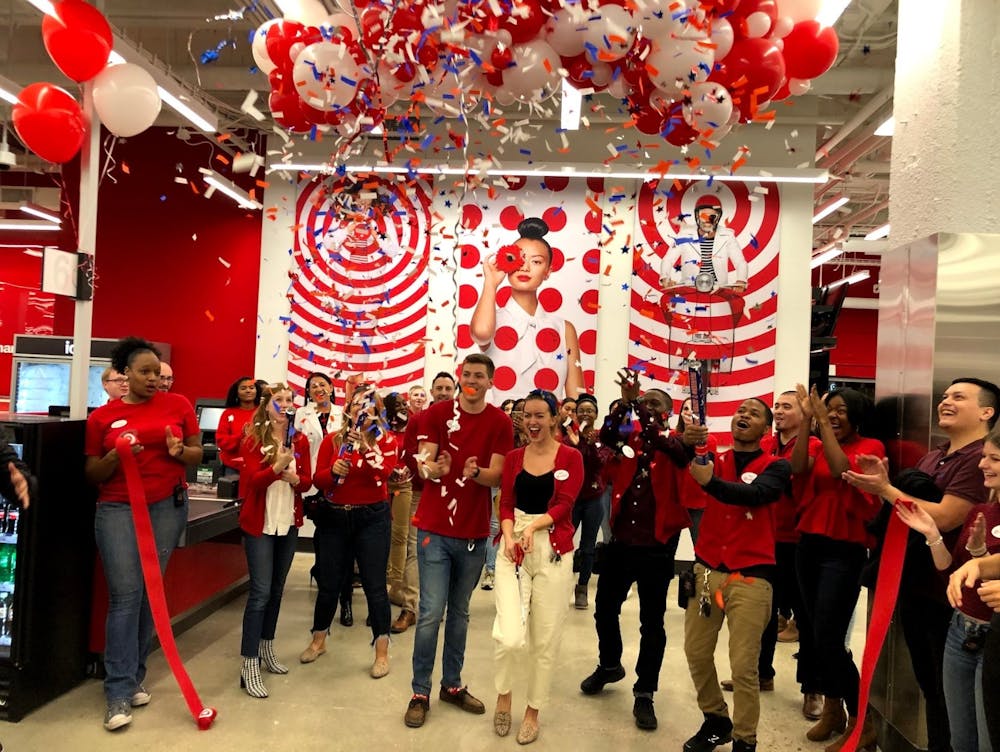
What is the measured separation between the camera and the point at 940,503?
9.35 feet

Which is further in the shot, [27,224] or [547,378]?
[27,224]

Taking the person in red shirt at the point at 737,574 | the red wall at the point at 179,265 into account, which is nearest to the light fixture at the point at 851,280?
the person in red shirt at the point at 737,574

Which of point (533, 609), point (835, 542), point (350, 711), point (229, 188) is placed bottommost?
point (350, 711)

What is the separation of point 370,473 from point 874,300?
53.1 ft

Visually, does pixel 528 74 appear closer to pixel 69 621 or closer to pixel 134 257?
pixel 69 621

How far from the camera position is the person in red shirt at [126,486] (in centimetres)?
360

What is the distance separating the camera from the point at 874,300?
57.1 ft

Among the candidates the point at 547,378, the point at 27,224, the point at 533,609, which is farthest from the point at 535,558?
the point at 27,224

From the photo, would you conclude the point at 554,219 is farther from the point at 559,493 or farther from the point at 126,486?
the point at 126,486

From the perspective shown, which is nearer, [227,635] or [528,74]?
[528,74]

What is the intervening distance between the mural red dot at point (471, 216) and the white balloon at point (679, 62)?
4.90 meters

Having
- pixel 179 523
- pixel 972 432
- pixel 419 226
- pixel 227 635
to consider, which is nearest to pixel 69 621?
pixel 179 523

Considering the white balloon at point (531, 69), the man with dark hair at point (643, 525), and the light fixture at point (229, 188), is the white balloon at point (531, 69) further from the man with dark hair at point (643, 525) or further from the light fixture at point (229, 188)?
the light fixture at point (229, 188)

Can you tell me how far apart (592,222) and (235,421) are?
13.7 ft
